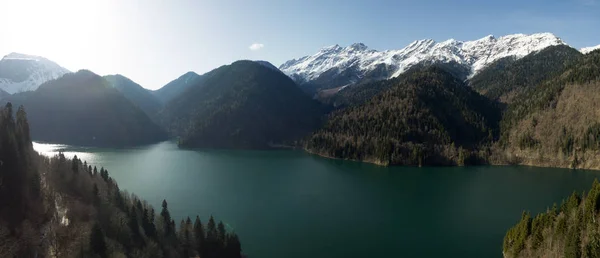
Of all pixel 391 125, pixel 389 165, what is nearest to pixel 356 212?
pixel 389 165

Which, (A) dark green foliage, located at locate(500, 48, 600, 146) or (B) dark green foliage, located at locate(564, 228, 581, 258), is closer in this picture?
(B) dark green foliage, located at locate(564, 228, 581, 258)

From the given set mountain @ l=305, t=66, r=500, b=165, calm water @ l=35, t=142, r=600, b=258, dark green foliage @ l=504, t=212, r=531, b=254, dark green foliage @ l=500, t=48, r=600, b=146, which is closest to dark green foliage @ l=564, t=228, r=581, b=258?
dark green foliage @ l=504, t=212, r=531, b=254

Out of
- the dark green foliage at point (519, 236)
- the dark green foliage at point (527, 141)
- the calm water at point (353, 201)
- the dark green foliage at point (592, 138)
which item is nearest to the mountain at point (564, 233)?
the dark green foliage at point (519, 236)

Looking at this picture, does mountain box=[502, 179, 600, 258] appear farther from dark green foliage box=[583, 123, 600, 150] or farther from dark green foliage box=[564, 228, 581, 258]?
dark green foliage box=[583, 123, 600, 150]

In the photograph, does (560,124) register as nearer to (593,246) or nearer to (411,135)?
(411,135)

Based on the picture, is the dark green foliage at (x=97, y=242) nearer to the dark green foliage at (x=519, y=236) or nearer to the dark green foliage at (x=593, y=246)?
the dark green foliage at (x=519, y=236)

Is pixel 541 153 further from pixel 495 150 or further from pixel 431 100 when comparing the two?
pixel 431 100

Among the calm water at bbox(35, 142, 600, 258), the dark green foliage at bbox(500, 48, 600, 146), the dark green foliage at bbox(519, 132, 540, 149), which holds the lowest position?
the calm water at bbox(35, 142, 600, 258)
